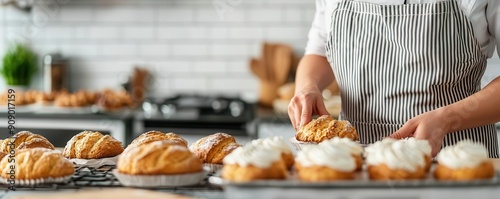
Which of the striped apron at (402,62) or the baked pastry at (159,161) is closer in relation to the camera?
the baked pastry at (159,161)

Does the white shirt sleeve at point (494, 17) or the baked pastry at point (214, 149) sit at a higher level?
the white shirt sleeve at point (494, 17)

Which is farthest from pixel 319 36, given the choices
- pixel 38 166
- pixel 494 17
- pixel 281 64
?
pixel 281 64

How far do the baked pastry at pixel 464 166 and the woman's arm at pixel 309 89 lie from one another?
0.67 meters

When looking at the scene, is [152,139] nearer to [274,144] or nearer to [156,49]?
[274,144]

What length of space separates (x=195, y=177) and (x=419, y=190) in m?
0.50

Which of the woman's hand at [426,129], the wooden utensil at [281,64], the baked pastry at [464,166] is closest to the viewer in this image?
the baked pastry at [464,166]

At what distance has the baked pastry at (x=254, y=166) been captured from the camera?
140 cm

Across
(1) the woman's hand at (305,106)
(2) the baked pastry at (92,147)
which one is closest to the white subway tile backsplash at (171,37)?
(1) the woman's hand at (305,106)

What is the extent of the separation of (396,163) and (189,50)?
3239 mm

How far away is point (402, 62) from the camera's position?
7.30 ft

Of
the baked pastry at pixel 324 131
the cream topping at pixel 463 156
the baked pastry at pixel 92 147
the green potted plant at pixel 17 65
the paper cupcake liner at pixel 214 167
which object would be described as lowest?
the green potted plant at pixel 17 65

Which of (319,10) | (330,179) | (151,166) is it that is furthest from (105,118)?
(330,179)

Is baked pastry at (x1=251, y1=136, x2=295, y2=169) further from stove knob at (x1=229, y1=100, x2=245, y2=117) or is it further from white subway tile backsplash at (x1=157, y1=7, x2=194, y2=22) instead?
white subway tile backsplash at (x1=157, y1=7, x2=194, y2=22)

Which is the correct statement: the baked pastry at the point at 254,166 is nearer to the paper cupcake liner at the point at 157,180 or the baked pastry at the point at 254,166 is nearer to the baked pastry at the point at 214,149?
the paper cupcake liner at the point at 157,180
